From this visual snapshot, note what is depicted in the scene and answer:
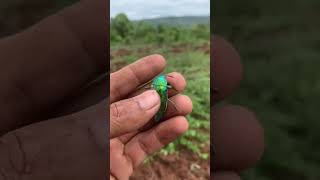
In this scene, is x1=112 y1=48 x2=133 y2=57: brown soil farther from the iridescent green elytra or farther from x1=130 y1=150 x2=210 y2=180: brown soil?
x1=130 y1=150 x2=210 y2=180: brown soil

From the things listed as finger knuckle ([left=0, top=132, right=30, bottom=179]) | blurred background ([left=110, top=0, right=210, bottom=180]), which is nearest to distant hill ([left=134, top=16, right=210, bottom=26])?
blurred background ([left=110, top=0, right=210, bottom=180])

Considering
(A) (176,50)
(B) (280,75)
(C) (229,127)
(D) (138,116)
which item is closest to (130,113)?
(D) (138,116)

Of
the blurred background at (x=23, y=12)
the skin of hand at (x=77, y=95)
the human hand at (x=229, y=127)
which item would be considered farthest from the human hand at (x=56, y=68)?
the blurred background at (x=23, y=12)

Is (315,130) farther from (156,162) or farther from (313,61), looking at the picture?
(156,162)

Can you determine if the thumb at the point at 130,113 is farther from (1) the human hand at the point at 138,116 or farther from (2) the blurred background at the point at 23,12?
(2) the blurred background at the point at 23,12

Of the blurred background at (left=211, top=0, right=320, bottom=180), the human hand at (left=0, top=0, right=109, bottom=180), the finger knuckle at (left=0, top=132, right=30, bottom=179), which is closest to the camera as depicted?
the finger knuckle at (left=0, top=132, right=30, bottom=179)

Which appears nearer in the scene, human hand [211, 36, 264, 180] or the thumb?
the thumb
